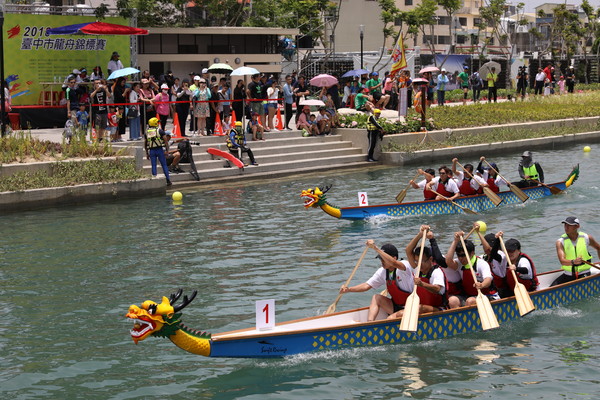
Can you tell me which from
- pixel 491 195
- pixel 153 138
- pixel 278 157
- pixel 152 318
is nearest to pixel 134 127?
pixel 153 138

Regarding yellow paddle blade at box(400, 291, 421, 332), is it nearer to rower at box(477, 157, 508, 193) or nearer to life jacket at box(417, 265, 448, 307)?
life jacket at box(417, 265, 448, 307)

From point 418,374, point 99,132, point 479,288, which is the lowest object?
point 418,374

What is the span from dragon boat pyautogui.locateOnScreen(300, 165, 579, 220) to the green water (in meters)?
0.25

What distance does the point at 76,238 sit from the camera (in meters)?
19.2

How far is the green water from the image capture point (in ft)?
36.0

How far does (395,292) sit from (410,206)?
8703mm

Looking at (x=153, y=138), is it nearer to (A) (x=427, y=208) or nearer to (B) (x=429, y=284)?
(A) (x=427, y=208)

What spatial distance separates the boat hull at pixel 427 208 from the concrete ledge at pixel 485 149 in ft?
25.2

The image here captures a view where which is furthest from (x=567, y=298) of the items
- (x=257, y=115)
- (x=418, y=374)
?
(x=257, y=115)

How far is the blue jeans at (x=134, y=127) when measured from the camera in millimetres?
26109

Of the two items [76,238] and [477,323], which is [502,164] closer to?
[76,238]

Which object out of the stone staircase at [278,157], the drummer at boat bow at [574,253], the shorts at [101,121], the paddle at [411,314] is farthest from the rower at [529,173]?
the paddle at [411,314]

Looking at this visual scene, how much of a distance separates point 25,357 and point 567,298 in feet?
27.3

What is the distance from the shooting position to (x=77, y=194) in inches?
900
